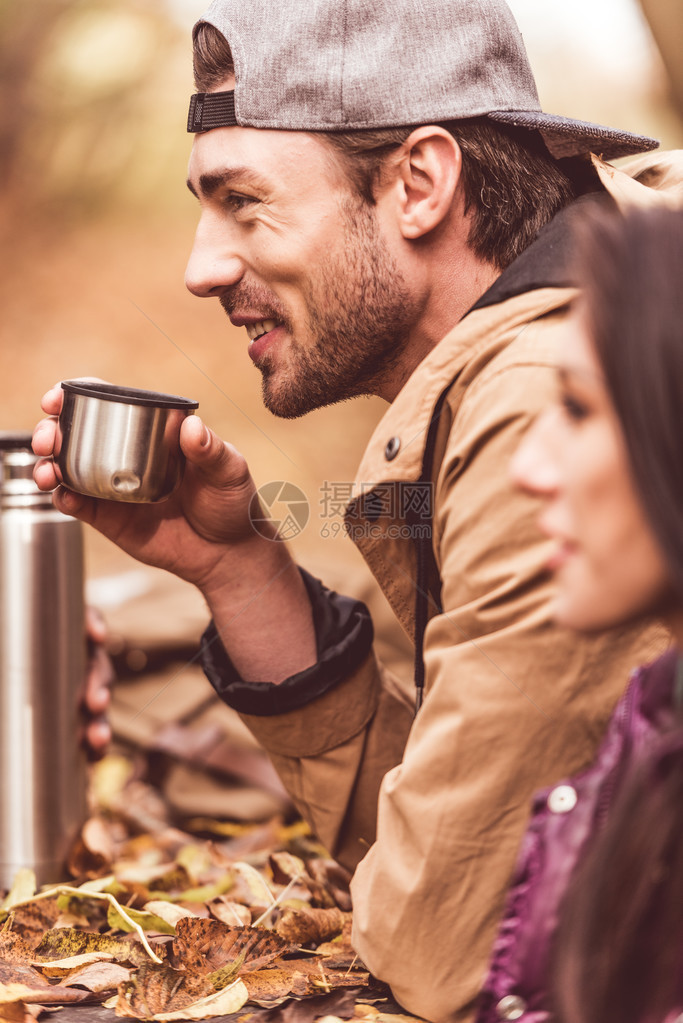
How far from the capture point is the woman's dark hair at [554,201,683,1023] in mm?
649

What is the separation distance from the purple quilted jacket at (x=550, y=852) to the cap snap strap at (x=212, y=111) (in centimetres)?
107

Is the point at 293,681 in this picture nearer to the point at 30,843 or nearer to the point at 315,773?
the point at 315,773

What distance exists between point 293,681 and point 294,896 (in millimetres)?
332

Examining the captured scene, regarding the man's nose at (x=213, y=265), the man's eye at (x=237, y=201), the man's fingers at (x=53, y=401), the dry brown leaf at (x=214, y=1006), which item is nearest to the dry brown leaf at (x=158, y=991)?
the dry brown leaf at (x=214, y=1006)

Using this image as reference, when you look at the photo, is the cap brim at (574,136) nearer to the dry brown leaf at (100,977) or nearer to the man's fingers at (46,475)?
the man's fingers at (46,475)

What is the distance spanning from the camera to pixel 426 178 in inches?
61.7

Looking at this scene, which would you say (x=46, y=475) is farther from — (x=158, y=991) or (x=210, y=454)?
(x=158, y=991)

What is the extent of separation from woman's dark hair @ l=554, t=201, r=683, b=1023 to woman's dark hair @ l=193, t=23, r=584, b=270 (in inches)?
35.0

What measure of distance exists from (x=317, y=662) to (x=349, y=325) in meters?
0.50

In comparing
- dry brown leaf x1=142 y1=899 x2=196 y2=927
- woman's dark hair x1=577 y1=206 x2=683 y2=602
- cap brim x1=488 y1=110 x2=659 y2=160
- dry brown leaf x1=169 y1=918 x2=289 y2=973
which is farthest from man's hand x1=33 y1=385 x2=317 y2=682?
woman's dark hair x1=577 y1=206 x2=683 y2=602

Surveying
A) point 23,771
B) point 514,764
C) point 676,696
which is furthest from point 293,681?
point 676,696

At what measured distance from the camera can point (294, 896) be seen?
1608mm

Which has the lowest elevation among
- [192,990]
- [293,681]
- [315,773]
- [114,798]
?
[114,798]

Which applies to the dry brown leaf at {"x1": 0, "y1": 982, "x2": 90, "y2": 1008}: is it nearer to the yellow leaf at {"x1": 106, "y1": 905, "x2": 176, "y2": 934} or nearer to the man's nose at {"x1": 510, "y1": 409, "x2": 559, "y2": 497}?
the yellow leaf at {"x1": 106, "y1": 905, "x2": 176, "y2": 934}
